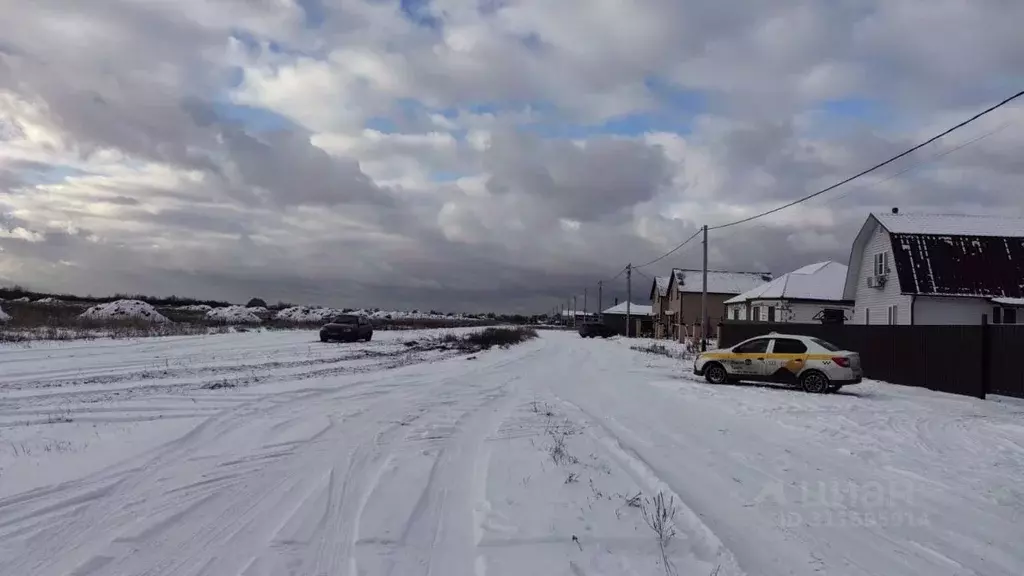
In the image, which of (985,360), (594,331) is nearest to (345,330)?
(985,360)

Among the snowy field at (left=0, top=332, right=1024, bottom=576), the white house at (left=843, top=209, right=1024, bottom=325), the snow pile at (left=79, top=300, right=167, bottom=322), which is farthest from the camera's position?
the snow pile at (left=79, top=300, right=167, bottom=322)

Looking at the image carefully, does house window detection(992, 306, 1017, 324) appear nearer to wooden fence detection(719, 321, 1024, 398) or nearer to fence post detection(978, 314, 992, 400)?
wooden fence detection(719, 321, 1024, 398)

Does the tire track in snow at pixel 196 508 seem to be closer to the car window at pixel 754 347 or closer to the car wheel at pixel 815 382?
the car wheel at pixel 815 382

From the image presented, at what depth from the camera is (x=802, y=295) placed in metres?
48.4

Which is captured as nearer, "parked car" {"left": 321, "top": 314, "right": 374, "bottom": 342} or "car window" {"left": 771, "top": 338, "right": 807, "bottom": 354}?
"car window" {"left": 771, "top": 338, "right": 807, "bottom": 354}

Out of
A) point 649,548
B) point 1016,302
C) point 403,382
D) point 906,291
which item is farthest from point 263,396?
point 1016,302

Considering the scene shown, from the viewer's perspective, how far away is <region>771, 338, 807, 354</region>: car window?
19.2 metres

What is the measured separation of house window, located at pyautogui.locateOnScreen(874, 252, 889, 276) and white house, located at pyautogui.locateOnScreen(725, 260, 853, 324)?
29.9ft

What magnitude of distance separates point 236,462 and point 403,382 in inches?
394

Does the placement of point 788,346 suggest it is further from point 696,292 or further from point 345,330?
point 696,292

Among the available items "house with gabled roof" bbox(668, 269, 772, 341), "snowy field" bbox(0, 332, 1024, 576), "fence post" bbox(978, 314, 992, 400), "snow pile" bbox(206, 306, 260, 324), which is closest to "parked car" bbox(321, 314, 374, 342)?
"snowy field" bbox(0, 332, 1024, 576)

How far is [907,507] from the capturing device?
292 inches

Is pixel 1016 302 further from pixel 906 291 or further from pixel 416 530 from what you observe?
pixel 416 530

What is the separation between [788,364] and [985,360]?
4598 mm
